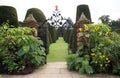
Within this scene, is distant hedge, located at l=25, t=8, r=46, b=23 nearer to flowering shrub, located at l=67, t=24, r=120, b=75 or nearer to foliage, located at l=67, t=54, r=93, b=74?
flowering shrub, located at l=67, t=24, r=120, b=75

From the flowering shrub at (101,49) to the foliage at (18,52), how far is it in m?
1.49

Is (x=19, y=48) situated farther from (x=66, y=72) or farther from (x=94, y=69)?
(x=94, y=69)

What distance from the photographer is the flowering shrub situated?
650 centimetres

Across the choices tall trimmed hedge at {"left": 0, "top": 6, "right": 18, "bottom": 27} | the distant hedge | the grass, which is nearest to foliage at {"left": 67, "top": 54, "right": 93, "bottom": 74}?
the grass

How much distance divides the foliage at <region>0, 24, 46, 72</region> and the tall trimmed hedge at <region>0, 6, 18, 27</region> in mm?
3746

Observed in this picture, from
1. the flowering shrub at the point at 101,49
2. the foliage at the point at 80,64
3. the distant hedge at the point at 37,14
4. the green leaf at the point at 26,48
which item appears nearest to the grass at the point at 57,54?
the distant hedge at the point at 37,14

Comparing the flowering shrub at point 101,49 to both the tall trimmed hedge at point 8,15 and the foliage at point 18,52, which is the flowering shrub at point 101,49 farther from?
the tall trimmed hedge at point 8,15

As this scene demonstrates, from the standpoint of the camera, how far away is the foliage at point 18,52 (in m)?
6.69

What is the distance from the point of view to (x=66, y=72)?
6746 millimetres

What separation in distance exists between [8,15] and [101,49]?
5935 mm

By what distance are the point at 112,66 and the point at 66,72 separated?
4.55 ft

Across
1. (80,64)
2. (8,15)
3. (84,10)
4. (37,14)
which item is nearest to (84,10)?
(84,10)

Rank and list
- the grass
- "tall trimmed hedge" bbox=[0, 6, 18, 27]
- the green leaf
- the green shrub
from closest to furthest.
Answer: the green leaf → the grass → "tall trimmed hedge" bbox=[0, 6, 18, 27] → the green shrub

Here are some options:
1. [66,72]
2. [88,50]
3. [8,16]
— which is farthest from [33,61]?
[8,16]
